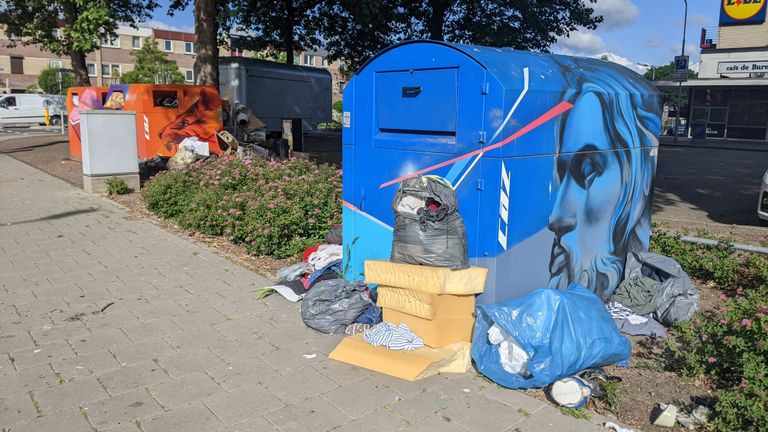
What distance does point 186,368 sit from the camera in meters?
3.96

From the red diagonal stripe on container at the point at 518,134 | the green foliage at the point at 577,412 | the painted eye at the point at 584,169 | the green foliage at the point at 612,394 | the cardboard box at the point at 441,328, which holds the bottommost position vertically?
the green foliage at the point at 577,412

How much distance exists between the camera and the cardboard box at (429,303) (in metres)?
3.98

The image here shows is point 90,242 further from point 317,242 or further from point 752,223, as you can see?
point 752,223

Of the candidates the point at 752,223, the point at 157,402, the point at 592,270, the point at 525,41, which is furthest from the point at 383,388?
the point at 525,41

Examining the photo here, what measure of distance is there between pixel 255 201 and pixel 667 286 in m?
4.39

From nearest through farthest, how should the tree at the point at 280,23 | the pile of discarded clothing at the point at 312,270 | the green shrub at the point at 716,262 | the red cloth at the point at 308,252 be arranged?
the pile of discarded clothing at the point at 312,270
the green shrub at the point at 716,262
the red cloth at the point at 308,252
the tree at the point at 280,23

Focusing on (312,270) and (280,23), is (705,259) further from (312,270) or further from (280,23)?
(280,23)

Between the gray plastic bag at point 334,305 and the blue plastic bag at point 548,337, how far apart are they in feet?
3.27

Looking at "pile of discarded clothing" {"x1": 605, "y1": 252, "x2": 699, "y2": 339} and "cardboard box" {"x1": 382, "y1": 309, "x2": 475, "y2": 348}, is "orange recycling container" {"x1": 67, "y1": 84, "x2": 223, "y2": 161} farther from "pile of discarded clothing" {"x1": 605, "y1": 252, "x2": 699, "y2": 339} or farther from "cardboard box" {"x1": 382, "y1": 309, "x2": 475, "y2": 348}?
"cardboard box" {"x1": 382, "y1": 309, "x2": 475, "y2": 348}

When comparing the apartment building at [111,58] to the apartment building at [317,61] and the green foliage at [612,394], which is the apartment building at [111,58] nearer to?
the apartment building at [317,61]

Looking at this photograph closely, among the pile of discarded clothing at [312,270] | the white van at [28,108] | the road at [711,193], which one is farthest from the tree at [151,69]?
the pile of discarded clothing at [312,270]

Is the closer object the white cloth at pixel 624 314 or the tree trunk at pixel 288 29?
the white cloth at pixel 624 314

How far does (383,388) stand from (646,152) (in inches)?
137

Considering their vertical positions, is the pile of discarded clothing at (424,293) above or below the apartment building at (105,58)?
below
